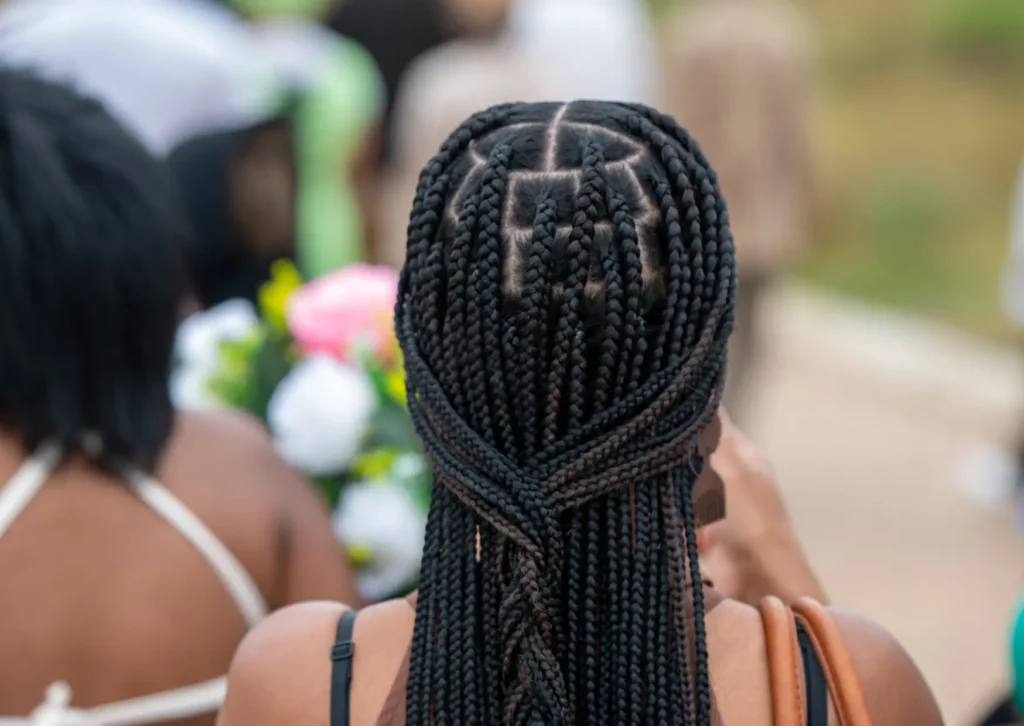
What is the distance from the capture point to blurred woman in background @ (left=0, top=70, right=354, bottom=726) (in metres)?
1.84

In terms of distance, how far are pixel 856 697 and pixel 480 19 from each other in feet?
16.9

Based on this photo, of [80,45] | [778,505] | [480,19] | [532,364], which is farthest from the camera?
[480,19]

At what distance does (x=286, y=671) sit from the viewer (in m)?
1.45

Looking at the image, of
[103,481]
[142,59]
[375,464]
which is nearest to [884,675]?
[103,481]

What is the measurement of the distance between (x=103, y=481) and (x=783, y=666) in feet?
3.39

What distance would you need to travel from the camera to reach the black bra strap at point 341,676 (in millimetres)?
1414

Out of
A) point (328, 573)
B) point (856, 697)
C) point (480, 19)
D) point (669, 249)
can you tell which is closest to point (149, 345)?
point (328, 573)

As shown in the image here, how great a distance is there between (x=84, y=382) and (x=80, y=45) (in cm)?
319

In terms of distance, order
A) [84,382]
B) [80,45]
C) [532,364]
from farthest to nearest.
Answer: [80,45], [84,382], [532,364]

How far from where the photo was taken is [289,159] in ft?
12.7

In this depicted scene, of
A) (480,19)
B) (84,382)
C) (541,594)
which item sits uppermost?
(541,594)

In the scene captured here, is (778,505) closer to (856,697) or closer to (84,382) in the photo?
(856,697)

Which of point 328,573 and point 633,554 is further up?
point 633,554

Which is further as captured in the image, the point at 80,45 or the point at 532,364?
the point at 80,45
